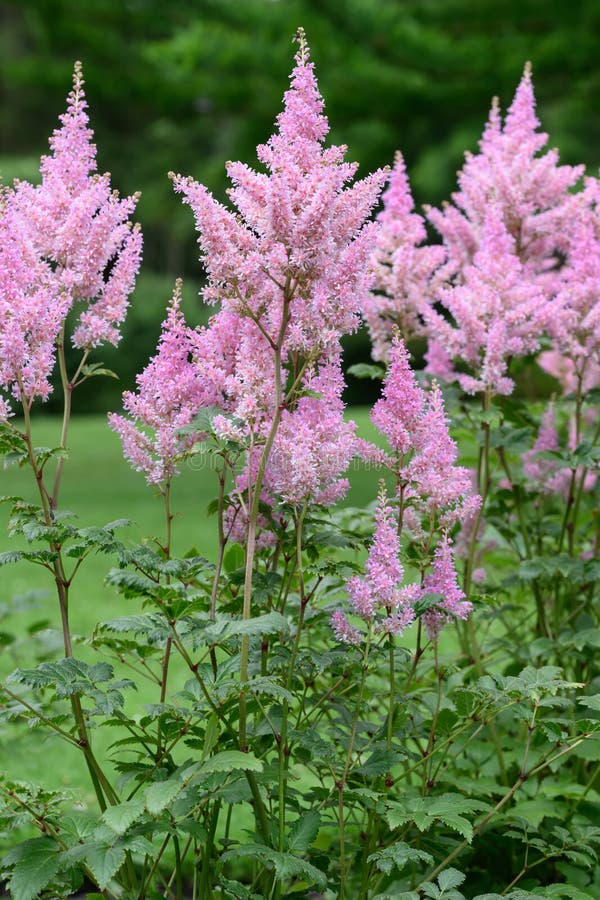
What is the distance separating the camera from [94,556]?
9789 mm

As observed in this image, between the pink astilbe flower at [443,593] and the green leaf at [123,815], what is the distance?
34.8 inches

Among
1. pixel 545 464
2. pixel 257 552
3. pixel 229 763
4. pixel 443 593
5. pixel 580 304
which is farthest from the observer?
pixel 545 464

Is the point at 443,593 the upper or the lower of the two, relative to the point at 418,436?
lower

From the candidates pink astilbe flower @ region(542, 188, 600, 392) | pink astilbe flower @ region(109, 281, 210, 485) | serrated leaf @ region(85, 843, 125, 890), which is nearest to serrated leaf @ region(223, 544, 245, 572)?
pink astilbe flower @ region(109, 281, 210, 485)

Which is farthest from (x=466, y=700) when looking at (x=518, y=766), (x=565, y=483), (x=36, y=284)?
(x=565, y=483)

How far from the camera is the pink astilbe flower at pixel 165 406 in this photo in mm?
2684

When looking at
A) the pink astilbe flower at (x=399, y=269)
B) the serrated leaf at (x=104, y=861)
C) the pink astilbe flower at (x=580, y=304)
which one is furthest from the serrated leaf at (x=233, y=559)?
the pink astilbe flower at (x=580, y=304)

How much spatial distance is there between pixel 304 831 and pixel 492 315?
6.07 ft

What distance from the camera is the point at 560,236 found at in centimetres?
415

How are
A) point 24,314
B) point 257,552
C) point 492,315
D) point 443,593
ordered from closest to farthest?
point 24,314 → point 443,593 → point 257,552 → point 492,315

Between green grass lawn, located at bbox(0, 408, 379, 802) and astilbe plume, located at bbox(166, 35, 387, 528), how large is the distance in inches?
15.7

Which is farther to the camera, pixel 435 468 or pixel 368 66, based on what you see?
pixel 368 66

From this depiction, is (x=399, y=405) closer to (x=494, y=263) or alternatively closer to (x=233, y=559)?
(x=233, y=559)

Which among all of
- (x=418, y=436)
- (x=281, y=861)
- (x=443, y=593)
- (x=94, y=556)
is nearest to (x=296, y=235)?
(x=418, y=436)
